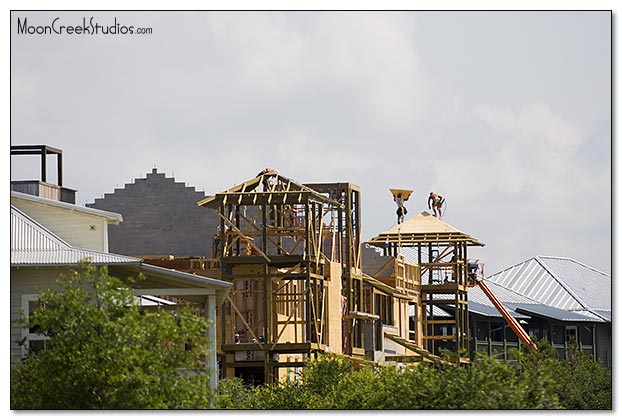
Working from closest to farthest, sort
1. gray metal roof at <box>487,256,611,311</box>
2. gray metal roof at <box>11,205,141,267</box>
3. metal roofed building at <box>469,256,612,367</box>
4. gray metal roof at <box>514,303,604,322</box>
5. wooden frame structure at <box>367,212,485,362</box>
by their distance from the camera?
gray metal roof at <box>11,205,141,267</box>
gray metal roof at <box>487,256,611,311</box>
wooden frame structure at <box>367,212,485,362</box>
metal roofed building at <box>469,256,612,367</box>
gray metal roof at <box>514,303,604,322</box>

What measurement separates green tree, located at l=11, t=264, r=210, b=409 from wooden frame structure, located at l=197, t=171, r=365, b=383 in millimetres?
16483

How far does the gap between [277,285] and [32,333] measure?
57.1ft

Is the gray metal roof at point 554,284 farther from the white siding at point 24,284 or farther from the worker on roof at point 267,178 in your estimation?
the white siding at point 24,284

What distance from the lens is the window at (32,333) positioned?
33969mm

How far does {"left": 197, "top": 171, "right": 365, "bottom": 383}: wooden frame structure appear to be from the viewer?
48.8 m

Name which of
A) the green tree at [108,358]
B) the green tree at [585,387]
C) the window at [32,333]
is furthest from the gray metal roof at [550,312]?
the green tree at [108,358]

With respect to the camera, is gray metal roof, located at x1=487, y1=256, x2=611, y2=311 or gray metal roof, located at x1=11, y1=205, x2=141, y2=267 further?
gray metal roof, located at x1=487, y1=256, x2=611, y2=311

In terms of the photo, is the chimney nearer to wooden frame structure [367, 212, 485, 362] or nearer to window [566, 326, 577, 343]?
wooden frame structure [367, 212, 485, 362]

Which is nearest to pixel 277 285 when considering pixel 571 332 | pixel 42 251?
pixel 42 251

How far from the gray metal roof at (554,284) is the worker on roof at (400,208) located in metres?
4.08

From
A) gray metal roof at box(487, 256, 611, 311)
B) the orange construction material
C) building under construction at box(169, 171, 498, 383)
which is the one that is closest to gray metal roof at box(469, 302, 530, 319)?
gray metal roof at box(487, 256, 611, 311)

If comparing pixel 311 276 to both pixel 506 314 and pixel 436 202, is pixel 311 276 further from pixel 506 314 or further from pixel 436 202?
pixel 506 314
